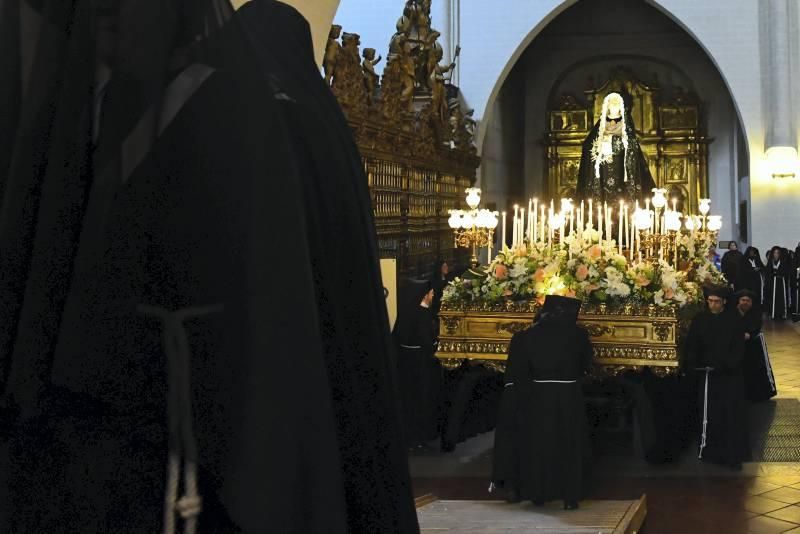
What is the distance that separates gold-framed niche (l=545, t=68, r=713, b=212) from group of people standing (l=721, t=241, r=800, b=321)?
5712mm

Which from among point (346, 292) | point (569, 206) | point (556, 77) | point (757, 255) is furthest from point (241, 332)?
point (556, 77)

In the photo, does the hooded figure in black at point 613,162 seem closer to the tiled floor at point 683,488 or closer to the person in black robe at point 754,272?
the person in black robe at point 754,272

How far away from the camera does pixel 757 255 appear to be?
17312 mm

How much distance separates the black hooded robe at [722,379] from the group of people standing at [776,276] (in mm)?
9509

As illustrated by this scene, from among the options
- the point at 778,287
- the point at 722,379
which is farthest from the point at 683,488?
the point at 778,287

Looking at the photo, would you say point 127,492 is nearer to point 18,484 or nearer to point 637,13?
point 18,484

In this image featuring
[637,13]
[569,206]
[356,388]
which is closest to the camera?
[356,388]

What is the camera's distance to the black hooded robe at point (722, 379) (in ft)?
23.6

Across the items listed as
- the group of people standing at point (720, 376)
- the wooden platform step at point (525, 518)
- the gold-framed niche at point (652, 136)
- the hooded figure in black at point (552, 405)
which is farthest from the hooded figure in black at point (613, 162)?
the wooden platform step at point (525, 518)

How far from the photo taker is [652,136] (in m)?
23.4

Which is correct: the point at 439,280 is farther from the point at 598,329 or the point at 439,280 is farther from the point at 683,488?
the point at 683,488

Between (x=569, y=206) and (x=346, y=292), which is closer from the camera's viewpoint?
(x=346, y=292)

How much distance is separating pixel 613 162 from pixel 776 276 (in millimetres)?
3761

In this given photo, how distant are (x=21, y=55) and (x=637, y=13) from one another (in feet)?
79.0
